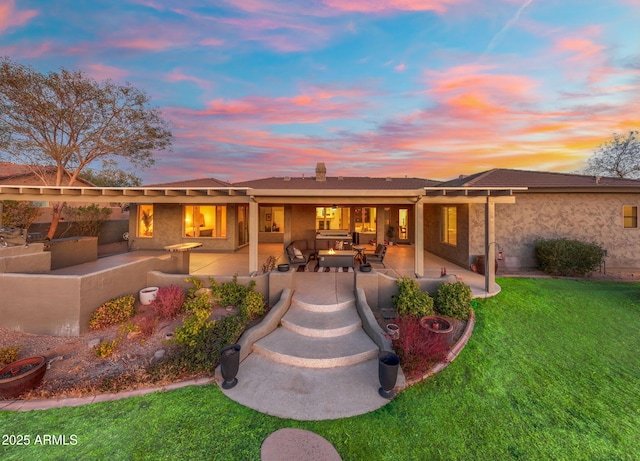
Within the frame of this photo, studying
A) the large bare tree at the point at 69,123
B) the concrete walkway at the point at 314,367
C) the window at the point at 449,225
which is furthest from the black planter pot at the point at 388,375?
the large bare tree at the point at 69,123

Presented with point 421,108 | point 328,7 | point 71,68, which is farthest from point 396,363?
point 71,68

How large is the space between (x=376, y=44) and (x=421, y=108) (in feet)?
12.8

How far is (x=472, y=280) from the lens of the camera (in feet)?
28.1

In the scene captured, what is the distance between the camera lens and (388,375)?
3.66 meters

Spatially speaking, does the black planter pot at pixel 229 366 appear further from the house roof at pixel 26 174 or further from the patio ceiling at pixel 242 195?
the house roof at pixel 26 174

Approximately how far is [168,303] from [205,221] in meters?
7.96

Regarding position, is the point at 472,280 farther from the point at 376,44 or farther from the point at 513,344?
the point at 376,44

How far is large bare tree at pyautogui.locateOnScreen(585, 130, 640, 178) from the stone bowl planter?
3866cm

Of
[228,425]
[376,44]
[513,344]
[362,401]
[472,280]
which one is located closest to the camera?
[228,425]

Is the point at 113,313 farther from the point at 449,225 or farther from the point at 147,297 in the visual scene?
the point at 449,225

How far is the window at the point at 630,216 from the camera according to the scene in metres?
10.2

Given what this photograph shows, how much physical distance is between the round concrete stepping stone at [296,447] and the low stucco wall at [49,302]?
559 cm

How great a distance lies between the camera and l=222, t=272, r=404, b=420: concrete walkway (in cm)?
361

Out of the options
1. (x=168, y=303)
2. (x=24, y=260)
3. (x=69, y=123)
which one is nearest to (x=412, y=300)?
(x=168, y=303)
